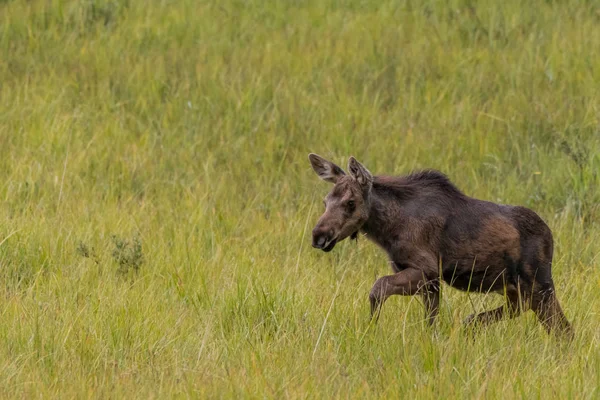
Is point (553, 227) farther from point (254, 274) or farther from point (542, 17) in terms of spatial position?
point (542, 17)

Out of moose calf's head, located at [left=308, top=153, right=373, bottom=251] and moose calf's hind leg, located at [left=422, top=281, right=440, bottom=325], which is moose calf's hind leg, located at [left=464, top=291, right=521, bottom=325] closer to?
moose calf's hind leg, located at [left=422, top=281, right=440, bottom=325]

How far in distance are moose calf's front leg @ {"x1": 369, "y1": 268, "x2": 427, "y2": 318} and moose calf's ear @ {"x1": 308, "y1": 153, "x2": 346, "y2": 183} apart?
0.67 meters

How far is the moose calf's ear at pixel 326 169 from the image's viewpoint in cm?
602

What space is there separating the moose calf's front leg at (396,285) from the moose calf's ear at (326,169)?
2.20 feet

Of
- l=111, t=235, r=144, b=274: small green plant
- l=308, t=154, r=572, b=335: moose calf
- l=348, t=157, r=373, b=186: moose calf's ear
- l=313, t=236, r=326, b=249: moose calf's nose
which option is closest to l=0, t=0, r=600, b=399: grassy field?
l=111, t=235, r=144, b=274: small green plant

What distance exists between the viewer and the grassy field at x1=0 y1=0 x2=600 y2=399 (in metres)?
5.29

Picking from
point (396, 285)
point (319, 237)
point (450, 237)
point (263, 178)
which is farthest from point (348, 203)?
point (263, 178)

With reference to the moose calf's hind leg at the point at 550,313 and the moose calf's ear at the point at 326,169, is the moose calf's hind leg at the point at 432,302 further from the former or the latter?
the moose calf's ear at the point at 326,169

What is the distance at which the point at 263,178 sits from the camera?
9.12 meters

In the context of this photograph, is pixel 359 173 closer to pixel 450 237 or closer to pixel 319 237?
pixel 319 237

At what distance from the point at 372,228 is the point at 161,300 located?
1347 millimetres

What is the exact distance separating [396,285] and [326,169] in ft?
2.74

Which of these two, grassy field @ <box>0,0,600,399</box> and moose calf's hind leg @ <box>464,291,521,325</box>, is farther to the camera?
moose calf's hind leg @ <box>464,291,521,325</box>

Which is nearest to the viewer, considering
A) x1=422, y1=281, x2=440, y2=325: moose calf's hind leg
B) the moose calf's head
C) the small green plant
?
the moose calf's head
